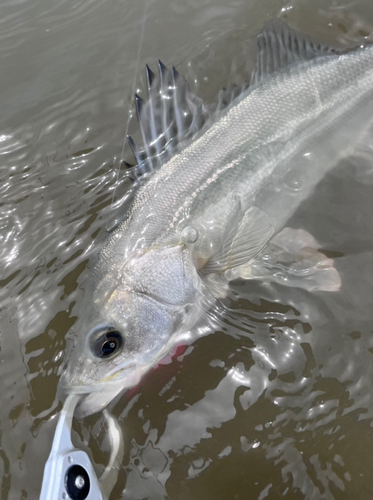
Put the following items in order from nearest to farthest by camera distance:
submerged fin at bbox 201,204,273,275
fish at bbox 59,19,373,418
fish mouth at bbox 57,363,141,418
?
fish mouth at bbox 57,363,141,418, fish at bbox 59,19,373,418, submerged fin at bbox 201,204,273,275

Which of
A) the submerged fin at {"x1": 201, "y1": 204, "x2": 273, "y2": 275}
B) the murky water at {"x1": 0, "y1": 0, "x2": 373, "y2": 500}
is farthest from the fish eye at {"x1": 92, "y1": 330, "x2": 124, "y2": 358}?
the submerged fin at {"x1": 201, "y1": 204, "x2": 273, "y2": 275}

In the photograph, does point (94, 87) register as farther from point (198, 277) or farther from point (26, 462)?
point (26, 462)

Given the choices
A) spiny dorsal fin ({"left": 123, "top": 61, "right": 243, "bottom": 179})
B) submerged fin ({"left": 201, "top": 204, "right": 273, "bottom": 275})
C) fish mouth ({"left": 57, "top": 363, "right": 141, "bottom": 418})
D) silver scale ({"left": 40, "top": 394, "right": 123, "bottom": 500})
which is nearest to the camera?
silver scale ({"left": 40, "top": 394, "right": 123, "bottom": 500})

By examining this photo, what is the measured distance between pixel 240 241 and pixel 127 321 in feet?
2.64

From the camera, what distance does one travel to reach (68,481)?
1.61 metres

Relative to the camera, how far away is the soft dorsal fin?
2.66 m

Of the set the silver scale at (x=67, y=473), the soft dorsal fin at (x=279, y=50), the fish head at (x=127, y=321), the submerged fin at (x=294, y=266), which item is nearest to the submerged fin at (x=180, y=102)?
the soft dorsal fin at (x=279, y=50)

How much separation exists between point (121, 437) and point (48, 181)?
1.83 meters

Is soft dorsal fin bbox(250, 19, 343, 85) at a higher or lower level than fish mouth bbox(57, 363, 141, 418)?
higher

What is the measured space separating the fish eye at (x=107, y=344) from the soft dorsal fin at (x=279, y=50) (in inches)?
69.2

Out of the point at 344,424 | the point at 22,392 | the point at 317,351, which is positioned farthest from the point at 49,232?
the point at 344,424

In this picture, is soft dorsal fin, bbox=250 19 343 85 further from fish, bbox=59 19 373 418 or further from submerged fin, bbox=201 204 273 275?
submerged fin, bbox=201 204 273 275

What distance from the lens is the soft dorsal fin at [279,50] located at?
2658 millimetres

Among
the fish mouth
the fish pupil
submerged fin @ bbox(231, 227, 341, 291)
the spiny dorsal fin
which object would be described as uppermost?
the spiny dorsal fin
